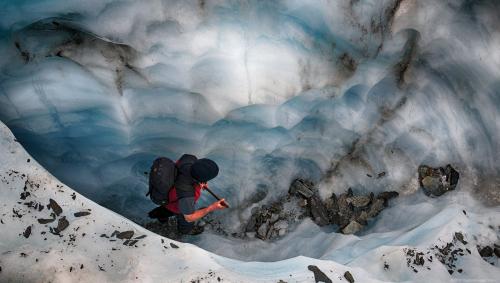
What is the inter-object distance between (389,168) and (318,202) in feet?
2.94

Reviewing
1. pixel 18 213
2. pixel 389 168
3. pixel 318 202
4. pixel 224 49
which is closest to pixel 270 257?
pixel 318 202

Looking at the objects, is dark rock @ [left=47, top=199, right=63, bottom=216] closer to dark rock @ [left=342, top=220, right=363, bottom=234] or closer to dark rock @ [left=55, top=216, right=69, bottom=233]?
dark rock @ [left=55, top=216, right=69, bottom=233]

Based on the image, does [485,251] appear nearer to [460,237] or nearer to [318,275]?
[460,237]

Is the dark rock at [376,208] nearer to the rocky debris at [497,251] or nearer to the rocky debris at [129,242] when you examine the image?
the rocky debris at [497,251]

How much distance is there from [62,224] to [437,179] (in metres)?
3.61

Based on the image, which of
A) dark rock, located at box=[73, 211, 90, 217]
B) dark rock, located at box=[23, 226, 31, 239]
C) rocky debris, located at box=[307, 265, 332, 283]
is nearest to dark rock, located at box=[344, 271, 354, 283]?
rocky debris, located at box=[307, 265, 332, 283]

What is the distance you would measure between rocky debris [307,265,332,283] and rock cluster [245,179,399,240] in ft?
4.65

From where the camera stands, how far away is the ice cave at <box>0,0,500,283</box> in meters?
3.56

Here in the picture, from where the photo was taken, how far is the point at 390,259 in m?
3.77

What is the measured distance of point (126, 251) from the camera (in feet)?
11.1

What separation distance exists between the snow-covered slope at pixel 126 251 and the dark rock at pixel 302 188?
122 cm

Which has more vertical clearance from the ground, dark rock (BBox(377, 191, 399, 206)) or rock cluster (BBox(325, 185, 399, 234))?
dark rock (BBox(377, 191, 399, 206))

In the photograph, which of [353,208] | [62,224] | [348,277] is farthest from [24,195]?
[353,208]

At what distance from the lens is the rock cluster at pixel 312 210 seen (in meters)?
4.95
